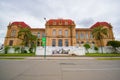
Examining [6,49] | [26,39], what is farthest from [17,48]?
[26,39]

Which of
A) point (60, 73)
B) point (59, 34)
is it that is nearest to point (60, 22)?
point (59, 34)

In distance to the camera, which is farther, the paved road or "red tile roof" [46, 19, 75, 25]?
"red tile roof" [46, 19, 75, 25]

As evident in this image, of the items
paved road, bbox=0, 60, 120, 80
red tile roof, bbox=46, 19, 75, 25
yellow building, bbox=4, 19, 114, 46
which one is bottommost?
paved road, bbox=0, 60, 120, 80

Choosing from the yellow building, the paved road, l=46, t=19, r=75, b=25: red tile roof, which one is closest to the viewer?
the paved road

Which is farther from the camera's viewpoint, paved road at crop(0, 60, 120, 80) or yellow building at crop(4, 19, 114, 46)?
yellow building at crop(4, 19, 114, 46)

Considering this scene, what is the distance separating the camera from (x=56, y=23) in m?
49.8

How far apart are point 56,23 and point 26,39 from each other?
18647 millimetres

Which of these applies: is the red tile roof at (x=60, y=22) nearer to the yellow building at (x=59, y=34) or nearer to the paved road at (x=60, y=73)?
the yellow building at (x=59, y=34)

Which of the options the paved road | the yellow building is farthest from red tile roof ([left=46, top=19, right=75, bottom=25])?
the paved road

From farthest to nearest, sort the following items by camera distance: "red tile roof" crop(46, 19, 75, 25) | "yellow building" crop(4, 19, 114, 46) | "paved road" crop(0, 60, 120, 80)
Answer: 1. "red tile roof" crop(46, 19, 75, 25)
2. "yellow building" crop(4, 19, 114, 46)
3. "paved road" crop(0, 60, 120, 80)

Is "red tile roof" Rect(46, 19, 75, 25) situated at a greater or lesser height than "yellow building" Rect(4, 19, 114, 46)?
greater

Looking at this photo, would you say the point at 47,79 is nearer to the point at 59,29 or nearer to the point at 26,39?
the point at 26,39

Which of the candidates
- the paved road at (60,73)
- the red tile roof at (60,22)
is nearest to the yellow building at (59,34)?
the red tile roof at (60,22)

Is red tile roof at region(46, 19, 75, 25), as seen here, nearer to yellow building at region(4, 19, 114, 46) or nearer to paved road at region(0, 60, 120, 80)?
A: yellow building at region(4, 19, 114, 46)
